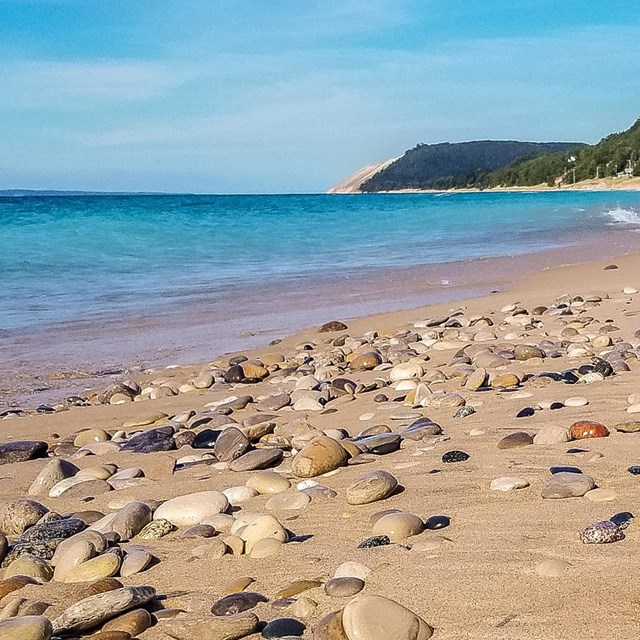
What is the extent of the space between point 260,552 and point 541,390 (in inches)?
89.1

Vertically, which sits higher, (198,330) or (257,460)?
(257,460)

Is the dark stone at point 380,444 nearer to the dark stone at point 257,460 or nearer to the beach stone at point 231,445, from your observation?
the dark stone at point 257,460

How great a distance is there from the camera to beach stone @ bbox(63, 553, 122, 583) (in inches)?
87.4

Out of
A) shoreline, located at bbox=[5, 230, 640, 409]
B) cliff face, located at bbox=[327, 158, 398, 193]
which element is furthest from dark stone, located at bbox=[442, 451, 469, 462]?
cliff face, located at bbox=[327, 158, 398, 193]

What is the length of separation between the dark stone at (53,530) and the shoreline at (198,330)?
2.98 m

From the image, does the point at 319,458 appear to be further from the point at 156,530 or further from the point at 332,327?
the point at 332,327

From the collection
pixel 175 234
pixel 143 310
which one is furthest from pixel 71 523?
pixel 175 234

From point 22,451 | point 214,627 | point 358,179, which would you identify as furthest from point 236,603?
point 358,179

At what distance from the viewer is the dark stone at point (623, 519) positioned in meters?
2.09

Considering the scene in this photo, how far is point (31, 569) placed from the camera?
2279mm

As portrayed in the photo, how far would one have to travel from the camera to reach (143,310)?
9.73 metres

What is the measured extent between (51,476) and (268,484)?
3.51ft

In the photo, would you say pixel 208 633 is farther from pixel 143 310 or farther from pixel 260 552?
pixel 143 310

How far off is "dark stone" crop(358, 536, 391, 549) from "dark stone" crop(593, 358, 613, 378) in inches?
96.4
